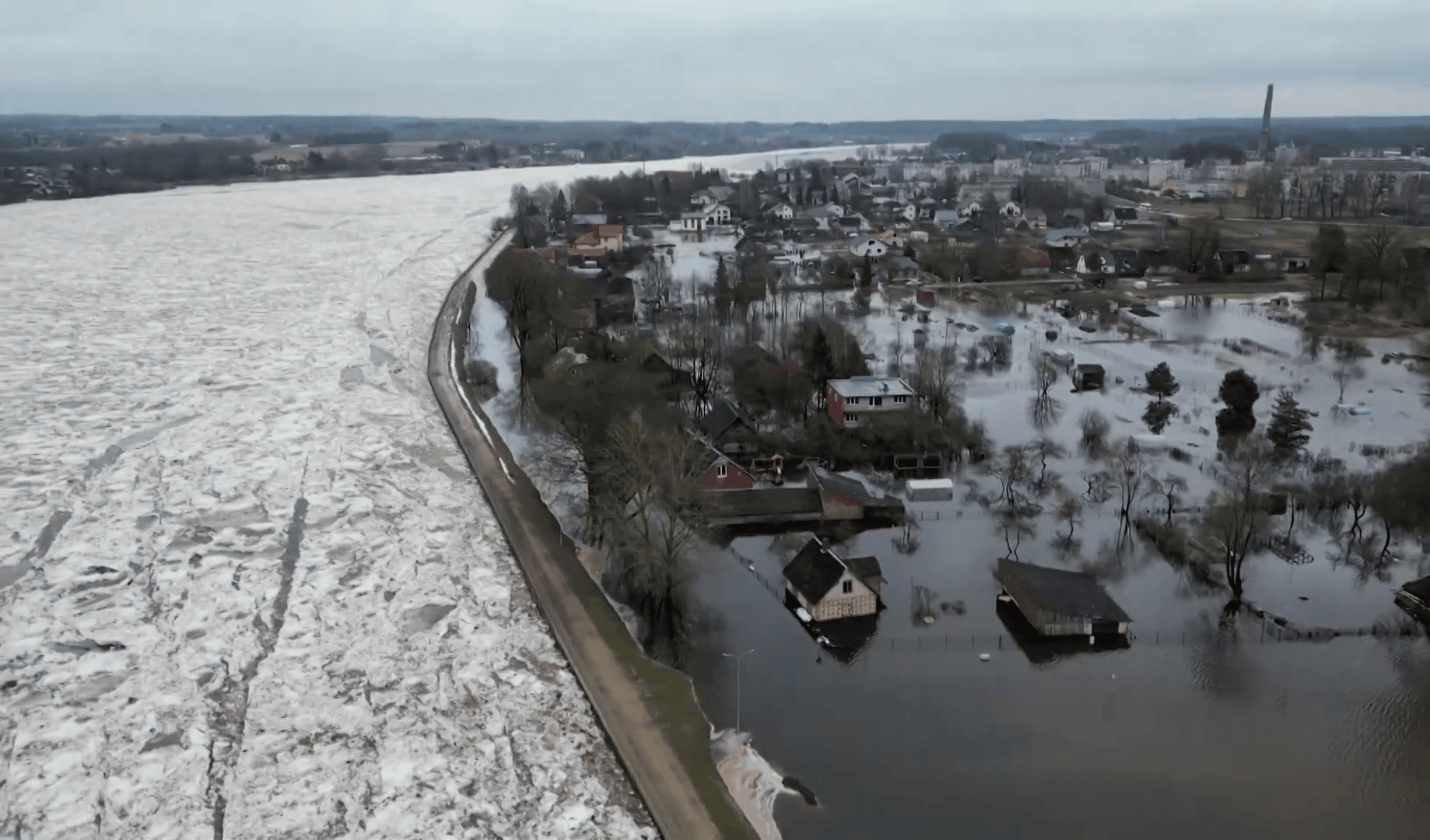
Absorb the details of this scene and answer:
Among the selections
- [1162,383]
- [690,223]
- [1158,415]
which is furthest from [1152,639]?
[690,223]

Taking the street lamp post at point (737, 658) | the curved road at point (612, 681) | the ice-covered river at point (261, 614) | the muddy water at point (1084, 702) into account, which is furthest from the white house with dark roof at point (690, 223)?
the street lamp post at point (737, 658)

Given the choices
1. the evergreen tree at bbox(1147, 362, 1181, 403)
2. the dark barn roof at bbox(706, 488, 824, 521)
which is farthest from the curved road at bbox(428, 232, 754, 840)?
the evergreen tree at bbox(1147, 362, 1181, 403)

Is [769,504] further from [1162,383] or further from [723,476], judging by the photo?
[1162,383]

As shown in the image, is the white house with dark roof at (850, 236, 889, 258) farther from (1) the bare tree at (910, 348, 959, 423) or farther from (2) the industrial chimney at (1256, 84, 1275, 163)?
(2) the industrial chimney at (1256, 84, 1275, 163)

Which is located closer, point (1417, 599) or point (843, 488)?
point (1417, 599)

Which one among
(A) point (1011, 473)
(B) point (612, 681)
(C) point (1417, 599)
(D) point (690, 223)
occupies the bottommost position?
(B) point (612, 681)
